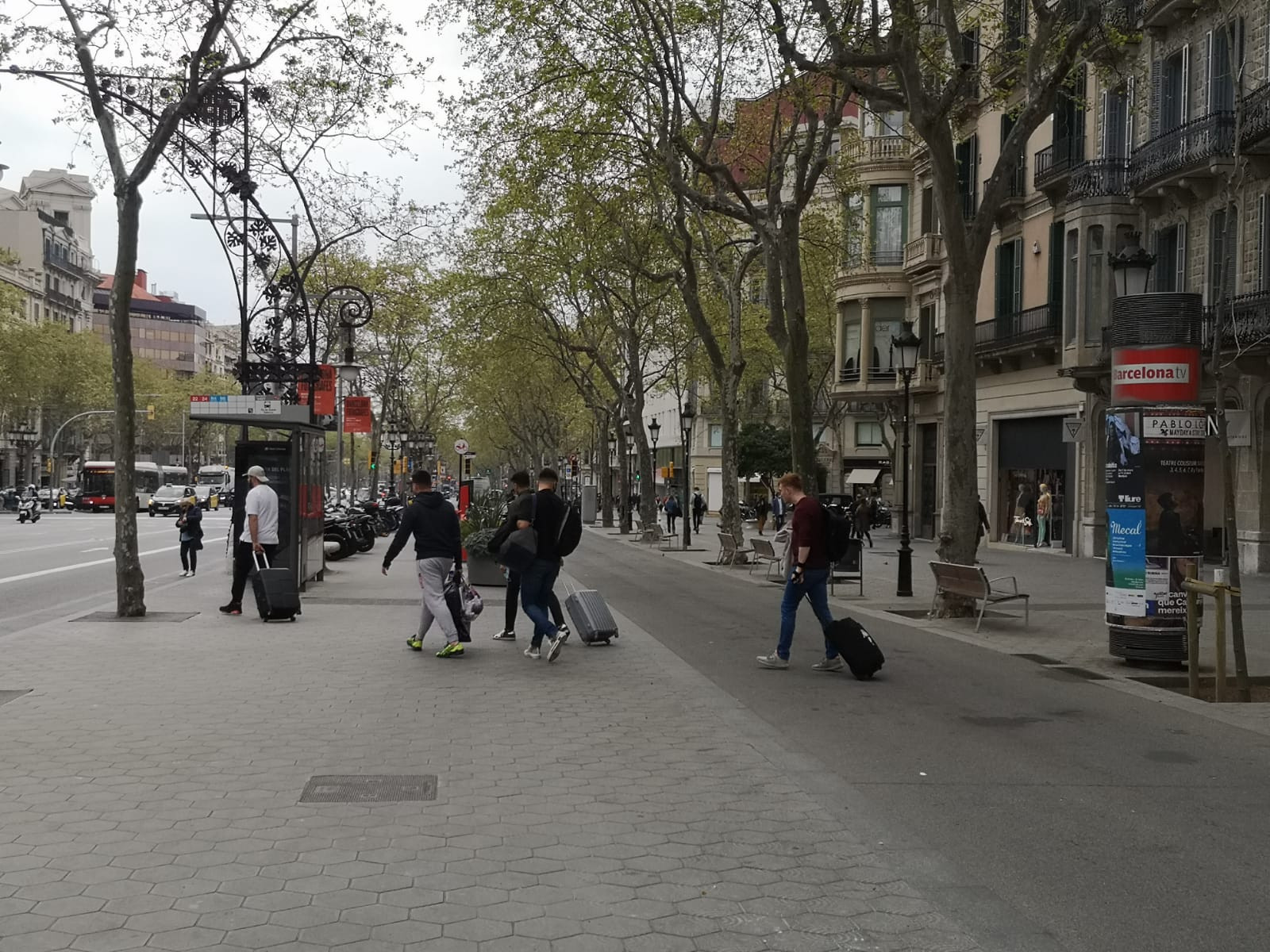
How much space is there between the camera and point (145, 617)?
14602 mm

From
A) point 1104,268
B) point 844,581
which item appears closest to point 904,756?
point 844,581

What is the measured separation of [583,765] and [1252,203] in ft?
71.1

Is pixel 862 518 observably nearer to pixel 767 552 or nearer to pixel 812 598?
pixel 767 552

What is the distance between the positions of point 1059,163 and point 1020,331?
4.45 m

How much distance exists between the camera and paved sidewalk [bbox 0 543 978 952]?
4.48m

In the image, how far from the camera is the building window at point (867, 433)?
193 ft

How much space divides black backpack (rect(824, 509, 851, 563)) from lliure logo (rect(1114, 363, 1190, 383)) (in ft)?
10.5

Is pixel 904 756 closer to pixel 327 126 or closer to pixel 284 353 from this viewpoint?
pixel 327 126

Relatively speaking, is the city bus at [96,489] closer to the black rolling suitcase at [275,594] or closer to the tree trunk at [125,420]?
the tree trunk at [125,420]

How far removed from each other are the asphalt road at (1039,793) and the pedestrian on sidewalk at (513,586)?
4.87 ft

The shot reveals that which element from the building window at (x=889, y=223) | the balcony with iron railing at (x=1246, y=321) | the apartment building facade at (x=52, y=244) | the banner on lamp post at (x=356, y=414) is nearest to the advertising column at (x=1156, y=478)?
the balcony with iron railing at (x=1246, y=321)

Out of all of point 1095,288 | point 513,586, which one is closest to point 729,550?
point 1095,288

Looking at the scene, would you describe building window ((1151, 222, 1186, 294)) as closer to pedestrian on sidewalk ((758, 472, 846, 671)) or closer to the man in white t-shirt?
pedestrian on sidewalk ((758, 472, 846, 671))

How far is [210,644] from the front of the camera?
12297 millimetres
